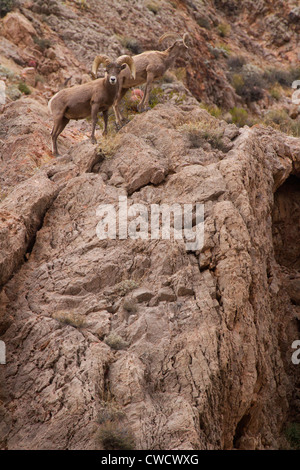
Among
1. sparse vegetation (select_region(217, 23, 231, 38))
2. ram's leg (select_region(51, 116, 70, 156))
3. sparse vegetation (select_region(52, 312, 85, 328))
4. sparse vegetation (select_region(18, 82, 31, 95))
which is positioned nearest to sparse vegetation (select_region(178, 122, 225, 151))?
ram's leg (select_region(51, 116, 70, 156))

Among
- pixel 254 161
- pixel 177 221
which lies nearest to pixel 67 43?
pixel 254 161

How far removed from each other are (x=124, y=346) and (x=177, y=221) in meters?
2.76

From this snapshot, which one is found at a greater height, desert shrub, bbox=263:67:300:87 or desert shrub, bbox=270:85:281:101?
desert shrub, bbox=263:67:300:87

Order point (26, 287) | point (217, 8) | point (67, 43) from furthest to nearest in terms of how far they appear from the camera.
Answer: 1. point (217, 8)
2. point (67, 43)
3. point (26, 287)

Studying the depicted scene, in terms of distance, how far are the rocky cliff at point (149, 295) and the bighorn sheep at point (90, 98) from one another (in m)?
0.85

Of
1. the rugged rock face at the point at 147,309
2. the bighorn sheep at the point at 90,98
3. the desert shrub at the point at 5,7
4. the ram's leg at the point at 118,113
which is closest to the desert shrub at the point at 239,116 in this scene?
the ram's leg at the point at 118,113

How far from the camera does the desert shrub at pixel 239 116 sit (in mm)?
20828

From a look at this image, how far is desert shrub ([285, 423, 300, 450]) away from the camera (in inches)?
424

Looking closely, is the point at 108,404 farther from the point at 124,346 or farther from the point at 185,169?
the point at 185,169

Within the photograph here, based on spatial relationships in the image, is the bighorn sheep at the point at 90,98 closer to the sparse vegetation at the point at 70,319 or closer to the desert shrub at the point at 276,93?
the sparse vegetation at the point at 70,319

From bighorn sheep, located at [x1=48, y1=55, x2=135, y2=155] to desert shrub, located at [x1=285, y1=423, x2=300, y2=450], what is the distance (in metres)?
8.16

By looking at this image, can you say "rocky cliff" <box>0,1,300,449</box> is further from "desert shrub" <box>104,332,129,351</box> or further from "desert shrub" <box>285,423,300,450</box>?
"desert shrub" <box>285,423,300,450</box>

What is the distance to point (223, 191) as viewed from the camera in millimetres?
10516

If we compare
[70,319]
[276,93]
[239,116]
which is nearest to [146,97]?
[70,319]
